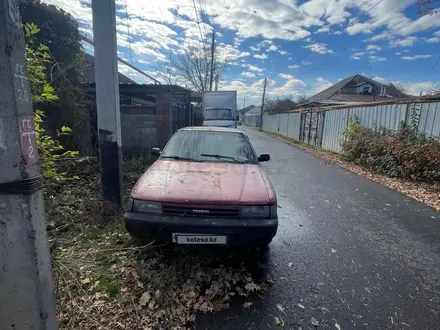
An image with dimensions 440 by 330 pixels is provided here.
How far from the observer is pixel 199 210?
8.54ft

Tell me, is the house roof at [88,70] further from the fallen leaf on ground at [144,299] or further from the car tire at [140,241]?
the fallen leaf on ground at [144,299]

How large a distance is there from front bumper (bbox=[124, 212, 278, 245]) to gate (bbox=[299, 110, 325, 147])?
13.8m

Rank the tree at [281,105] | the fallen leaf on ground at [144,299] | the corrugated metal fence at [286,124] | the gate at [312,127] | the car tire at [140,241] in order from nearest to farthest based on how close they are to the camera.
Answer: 1. the fallen leaf on ground at [144,299]
2. the car tire at [140,241]
3. the gate at [312,127]
4. the corrugated metal fence at [286,124]
5. the tree at [281,105]

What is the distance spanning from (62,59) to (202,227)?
635 centimetres

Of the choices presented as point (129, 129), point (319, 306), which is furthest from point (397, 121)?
point (129, 129)

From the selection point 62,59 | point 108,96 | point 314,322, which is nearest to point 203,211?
point 314,322

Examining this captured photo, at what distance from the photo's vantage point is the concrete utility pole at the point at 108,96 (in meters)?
3.48

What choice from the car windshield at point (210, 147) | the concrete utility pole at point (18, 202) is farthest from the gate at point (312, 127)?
the concrete utility pole at point (18, 202)

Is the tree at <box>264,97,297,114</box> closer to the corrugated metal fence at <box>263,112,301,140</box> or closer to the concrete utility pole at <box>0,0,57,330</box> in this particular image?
the corrugated metal fence at <box>263,112,301,140</box>

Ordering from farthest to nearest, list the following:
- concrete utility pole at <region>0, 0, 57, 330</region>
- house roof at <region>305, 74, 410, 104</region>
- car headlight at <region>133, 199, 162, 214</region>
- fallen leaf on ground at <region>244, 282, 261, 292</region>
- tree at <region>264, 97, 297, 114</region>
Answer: tree at <region>264, 97, 297, 114</region>, house roof at <region>305, 74, 410, 104</region>, car headlight at <region>133, 199, 162, 214</region>, fallen leaf on ground at <region>244, 282, 261, 292</region>, concrete utility pole at <region>0, 0, 57, 330</region>

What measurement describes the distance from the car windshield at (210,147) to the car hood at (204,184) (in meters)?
0.26

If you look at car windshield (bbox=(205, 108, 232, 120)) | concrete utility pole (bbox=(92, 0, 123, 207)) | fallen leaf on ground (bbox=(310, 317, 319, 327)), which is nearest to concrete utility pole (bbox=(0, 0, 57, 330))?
fallen leaf on ground (bbox=(310, 317, 319, 327))

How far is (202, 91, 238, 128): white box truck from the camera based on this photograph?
51.7 feet

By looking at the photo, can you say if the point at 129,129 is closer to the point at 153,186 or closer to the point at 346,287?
the point at 153,186
